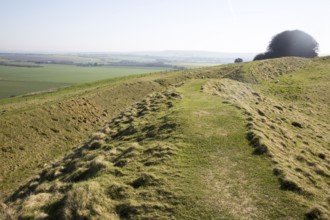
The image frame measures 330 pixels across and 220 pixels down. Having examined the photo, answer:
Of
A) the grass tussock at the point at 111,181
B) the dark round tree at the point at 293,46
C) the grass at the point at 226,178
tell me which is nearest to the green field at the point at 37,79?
the grass tussock at the point at 111,181

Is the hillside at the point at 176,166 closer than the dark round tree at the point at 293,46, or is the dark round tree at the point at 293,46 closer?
the hillside at the point at 176,166

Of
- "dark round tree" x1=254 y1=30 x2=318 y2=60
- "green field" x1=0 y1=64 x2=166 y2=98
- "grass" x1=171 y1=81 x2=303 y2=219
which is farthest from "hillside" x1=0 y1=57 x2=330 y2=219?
"dark round tree" x1=254 y1=30 x2=318 y2=60

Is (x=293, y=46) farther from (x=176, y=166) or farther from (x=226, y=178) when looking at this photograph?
(x=226, y=178)

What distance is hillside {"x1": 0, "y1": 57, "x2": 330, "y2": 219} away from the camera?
455 inches

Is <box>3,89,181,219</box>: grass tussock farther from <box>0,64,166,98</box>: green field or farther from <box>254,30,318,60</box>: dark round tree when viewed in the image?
<box>254,30,318,60</box>: dark round tree

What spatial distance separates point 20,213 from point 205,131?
32.8 feet

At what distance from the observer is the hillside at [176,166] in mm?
11555

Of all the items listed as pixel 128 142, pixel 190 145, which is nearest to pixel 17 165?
pixel 128 142

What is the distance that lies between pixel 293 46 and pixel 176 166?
90801 millimetres

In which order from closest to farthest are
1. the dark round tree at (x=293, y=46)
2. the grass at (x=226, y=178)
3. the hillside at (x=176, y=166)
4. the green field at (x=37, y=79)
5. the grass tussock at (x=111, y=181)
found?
the grass at (x=226, y=178) < the hillside at (x=176, y=166) < the grass tussock at (x=111, y=181) < the green field at (x=37, y=79) < the dark round tree at (x=293, y=46)

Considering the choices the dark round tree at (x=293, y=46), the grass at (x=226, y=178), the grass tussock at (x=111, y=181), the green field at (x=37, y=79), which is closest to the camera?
the grass at (x=226, y=178)

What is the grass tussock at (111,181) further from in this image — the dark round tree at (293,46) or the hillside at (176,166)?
the dark round tree at (293,46)

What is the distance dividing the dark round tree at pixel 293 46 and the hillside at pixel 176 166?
67958 millimetres

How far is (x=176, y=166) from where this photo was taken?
14.2 meters
